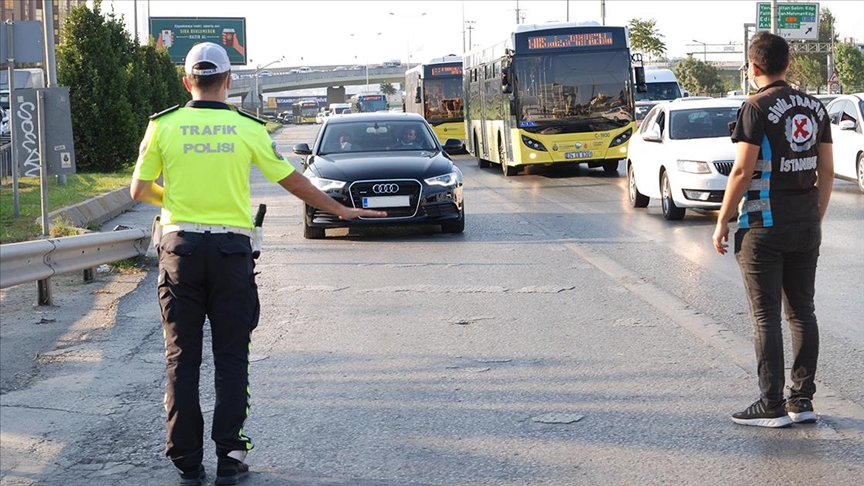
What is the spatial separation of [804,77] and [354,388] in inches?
3428

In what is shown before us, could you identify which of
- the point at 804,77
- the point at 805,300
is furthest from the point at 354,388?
the point at 804,77

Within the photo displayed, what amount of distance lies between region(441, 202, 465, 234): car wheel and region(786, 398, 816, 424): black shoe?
8982mm

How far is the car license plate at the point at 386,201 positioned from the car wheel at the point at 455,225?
0.76 m

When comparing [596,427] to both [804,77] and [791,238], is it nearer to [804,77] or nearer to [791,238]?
[791,238]

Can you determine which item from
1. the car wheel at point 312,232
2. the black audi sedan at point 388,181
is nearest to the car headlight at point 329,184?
the black audi sedan at point 388,181

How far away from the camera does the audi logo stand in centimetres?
1407

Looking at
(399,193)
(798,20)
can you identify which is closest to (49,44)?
(399,193)

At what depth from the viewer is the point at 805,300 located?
5.94m

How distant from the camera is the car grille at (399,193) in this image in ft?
46.0

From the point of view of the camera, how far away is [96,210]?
1811 centimetres

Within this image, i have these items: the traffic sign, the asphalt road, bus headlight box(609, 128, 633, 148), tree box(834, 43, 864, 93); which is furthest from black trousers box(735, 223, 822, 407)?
tree box(834, 43, 864, 93)

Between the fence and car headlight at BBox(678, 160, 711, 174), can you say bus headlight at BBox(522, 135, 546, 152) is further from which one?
the fence

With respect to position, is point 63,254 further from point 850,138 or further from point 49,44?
point 850,138

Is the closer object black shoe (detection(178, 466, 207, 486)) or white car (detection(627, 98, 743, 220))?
black shoe (detection(178, 466, 207, 486))
